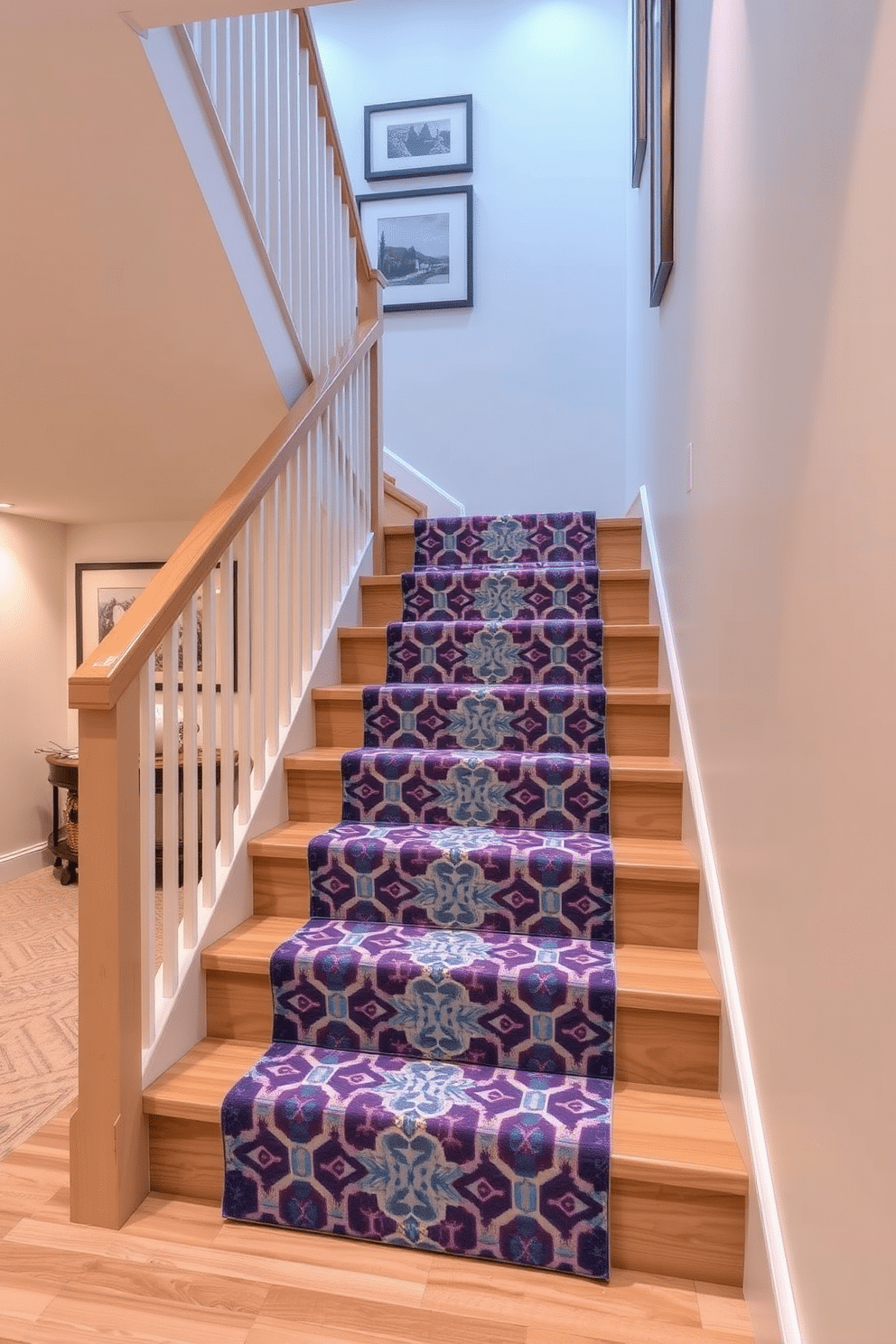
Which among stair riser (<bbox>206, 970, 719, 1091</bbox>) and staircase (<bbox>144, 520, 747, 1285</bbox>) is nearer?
staircase (<bbox>144, 520, 747, 1285</bbox>)

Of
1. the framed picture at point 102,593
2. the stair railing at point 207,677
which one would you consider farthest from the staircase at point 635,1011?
the framed picture at point 102,593

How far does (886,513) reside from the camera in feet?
2.71

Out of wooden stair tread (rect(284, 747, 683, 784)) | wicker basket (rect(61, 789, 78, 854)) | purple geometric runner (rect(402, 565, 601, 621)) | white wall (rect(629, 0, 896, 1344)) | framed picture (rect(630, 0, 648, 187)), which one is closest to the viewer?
white wall (rect(629, 0, 896, 1344))

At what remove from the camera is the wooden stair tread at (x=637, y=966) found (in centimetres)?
161

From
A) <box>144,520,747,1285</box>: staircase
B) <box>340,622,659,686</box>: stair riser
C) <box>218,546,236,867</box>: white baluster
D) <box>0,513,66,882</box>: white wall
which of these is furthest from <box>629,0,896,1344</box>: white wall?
<box>0,513,66,882</box>: white wall

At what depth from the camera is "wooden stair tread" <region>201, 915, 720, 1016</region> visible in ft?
5.28

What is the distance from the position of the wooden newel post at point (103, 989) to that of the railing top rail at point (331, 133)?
2076 millimetres

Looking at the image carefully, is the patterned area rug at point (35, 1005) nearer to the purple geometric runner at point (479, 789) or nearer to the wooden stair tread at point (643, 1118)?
the wooden stair tread at point (643, 1118)

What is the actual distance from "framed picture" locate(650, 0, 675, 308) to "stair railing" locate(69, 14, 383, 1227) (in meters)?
1.02

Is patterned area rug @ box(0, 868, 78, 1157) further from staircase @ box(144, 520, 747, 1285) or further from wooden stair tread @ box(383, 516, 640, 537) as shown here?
wooden stair tread @ box(383, 516, 640, 537)

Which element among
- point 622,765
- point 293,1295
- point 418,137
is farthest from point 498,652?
point 418,137

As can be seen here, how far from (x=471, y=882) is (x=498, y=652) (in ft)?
3.09

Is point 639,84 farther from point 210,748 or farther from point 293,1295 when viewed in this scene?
point 293,1295

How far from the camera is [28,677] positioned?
4559 mm
